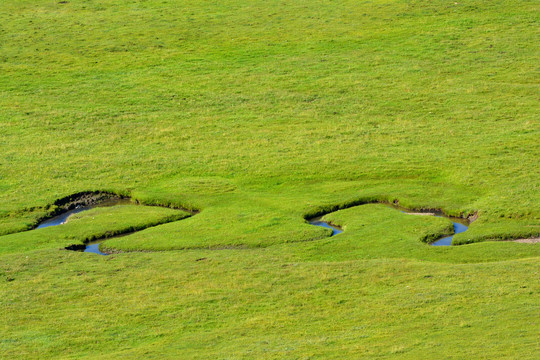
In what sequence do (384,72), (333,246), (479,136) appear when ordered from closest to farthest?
(333,246) < (479,136) < (384,72)

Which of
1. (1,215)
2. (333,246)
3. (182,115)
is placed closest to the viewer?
(333,246)

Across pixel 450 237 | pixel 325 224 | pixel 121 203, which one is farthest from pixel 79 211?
pixel 450 237

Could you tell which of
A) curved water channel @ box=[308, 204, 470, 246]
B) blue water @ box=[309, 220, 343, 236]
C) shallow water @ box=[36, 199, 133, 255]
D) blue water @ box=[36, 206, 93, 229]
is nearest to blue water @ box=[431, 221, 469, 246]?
curved water channel @ box=[308, 204, 470, 246]

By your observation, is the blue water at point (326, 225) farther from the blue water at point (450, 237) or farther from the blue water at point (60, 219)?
the blue water at point (60, 219)

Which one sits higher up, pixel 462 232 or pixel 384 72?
pixel 384 72

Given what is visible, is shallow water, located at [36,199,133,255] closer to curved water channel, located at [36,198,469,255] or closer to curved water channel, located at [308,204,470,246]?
curved water channel, located at [36,198,469,255]

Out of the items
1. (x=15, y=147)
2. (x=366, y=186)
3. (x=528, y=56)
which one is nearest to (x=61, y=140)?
(x=15, y=147)

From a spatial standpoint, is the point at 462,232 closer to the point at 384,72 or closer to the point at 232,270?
the point at 232,270

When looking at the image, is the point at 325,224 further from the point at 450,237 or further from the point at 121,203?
the point at 121,203

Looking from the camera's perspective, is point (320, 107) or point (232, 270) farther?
point (320, 107)
